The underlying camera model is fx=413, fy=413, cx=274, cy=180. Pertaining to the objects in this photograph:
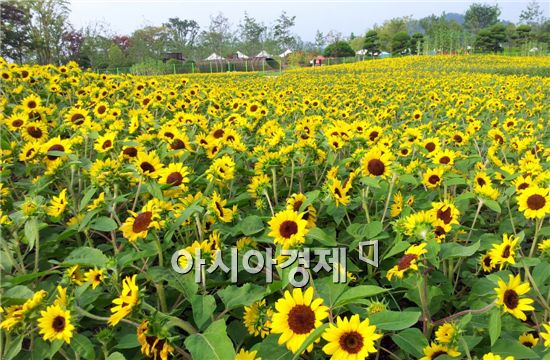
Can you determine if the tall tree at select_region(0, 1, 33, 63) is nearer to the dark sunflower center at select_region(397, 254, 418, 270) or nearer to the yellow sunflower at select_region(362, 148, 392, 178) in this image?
the yellow sunflower at select_region(362, 148, 392, 178)

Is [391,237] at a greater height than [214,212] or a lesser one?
lesser

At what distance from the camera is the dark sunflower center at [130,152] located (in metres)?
2.36

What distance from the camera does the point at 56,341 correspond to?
4.43 feet

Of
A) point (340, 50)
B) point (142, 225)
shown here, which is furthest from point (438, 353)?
point (340, 50)

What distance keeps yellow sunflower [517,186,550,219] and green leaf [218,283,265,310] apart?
1352mm

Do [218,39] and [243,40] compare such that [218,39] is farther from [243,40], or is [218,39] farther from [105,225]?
[105,225]

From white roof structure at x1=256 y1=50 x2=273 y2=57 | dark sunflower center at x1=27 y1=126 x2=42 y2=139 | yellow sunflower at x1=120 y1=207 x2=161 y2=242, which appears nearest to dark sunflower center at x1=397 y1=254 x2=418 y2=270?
yellow sunflower at x1=120 y1=207 x2=161 y2=242

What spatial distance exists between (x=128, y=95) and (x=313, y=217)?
4093 millimetres

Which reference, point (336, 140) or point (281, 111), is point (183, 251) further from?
point (281, 111)

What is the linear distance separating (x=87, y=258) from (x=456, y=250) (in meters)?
1.44

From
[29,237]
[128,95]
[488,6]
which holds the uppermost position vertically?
[488,6]

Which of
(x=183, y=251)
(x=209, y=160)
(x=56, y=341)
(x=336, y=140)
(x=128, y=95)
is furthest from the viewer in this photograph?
(x=128, y=95)

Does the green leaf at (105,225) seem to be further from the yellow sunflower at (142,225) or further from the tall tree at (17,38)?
the tall tree at (17,38)

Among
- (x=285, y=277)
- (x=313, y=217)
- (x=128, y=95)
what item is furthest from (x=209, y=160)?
(x=128, y=95)
